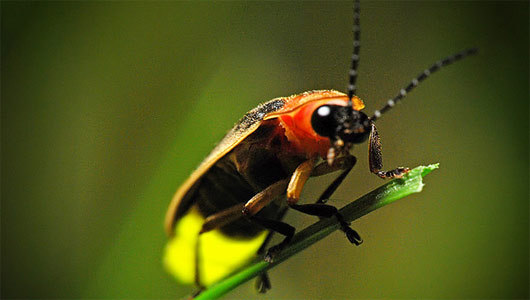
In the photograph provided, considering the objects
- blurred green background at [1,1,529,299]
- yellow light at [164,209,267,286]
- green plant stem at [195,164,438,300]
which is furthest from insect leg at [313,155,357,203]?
blurred green background at [1,1,529,299]

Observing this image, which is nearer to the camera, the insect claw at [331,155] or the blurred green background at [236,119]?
the insect claw at [331,155]

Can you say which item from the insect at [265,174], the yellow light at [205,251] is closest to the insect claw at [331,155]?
the insect at [265,174]

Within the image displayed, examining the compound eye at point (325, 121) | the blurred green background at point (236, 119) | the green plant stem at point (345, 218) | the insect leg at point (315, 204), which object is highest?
the blurred green background at point (236, 119)

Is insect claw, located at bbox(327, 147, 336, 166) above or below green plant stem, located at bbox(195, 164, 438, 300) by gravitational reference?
above

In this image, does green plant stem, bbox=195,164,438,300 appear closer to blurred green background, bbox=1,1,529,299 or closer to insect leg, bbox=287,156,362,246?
insect leg, bbox=287,156,362,246

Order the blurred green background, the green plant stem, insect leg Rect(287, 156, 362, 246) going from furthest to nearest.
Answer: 1. the blurred green background
2. insect leg Rect(287, 156, 362, 246)
3. the green plant stem

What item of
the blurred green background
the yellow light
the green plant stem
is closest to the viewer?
the green plant stem

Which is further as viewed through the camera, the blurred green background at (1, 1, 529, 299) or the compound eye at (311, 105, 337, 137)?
the blurred green background at (1, 1, 529, 299)

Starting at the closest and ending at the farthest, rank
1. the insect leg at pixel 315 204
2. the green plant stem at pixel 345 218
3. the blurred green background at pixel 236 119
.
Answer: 1. the green plant stem at pixel 345 218
2. the insect leg at pixel 315 204
3. the blurred green background at pixel 236 119

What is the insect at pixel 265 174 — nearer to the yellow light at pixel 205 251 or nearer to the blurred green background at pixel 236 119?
the yellow light at pixel 205 251

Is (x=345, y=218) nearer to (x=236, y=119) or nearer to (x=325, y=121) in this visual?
(x=325, y=121)
